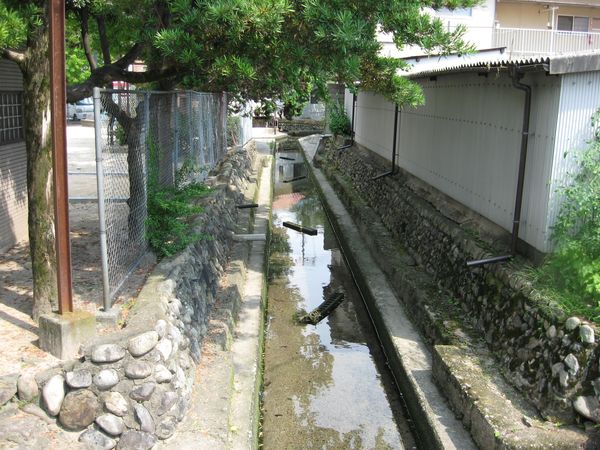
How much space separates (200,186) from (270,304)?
2532 mm

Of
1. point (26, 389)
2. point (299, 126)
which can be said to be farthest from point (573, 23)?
point (26, 389)

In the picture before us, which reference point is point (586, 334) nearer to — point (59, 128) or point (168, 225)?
point (59, 128)

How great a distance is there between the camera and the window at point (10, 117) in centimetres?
816

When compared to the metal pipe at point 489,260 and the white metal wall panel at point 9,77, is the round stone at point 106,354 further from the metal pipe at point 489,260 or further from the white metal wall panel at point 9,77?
the white metal wall panel at point 9,77

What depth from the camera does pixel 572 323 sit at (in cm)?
532

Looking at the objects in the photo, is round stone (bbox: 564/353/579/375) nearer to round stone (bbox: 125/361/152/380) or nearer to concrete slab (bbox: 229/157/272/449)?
concrete slab (bbox: 229/157/272/449)

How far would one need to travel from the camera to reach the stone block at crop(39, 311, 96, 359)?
493 cm

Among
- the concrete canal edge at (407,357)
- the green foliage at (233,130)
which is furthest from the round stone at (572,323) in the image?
the green foliage at (233,130)

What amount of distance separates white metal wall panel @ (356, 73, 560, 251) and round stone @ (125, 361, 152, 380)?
4303mm

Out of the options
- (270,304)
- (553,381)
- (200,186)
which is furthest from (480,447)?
(200,186)

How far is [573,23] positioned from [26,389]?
2570 centimetres

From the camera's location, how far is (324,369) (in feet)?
26.2

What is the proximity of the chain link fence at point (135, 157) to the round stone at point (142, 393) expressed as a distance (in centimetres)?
114

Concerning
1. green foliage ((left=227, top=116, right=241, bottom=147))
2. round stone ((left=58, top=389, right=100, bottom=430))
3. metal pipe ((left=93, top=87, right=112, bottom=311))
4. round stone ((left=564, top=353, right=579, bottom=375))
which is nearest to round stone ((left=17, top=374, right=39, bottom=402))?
round stone ((left=58, top=389, right=100, bottom=430))
